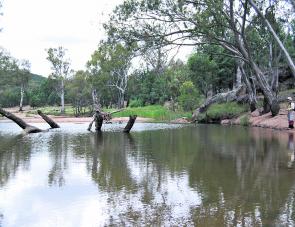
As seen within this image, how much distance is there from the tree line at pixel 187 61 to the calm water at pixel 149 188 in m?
9.44

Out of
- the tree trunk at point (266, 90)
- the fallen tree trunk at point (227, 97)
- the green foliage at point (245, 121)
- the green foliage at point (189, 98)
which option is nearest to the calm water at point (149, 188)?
the tree trunk at point (266, 90)

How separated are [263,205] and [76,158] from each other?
8537 millimetres

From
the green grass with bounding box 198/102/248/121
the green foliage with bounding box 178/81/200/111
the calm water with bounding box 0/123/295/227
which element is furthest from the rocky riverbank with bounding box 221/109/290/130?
the calm water with bounding box 0/123/295/227

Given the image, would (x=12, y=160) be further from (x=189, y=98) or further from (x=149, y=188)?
(x=189, y=98)

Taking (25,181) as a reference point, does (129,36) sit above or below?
above

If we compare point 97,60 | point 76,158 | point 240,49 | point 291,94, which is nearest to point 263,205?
point 76,158

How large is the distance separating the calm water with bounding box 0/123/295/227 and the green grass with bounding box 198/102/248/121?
2517 cm

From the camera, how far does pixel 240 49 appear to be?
26.9 meters

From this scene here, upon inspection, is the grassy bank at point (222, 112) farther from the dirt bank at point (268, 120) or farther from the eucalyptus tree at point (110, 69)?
the eucalyptus tree at point (110, 69)

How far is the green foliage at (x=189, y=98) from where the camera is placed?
53.0m

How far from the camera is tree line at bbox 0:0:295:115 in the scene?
24.4m

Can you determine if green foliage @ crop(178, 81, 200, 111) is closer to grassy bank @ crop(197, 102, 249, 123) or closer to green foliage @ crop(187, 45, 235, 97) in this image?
green foliage @ crop(187, 45, 235, 97)

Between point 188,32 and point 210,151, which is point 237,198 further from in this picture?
point 188,32

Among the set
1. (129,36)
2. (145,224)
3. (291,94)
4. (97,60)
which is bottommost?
(145,224)
